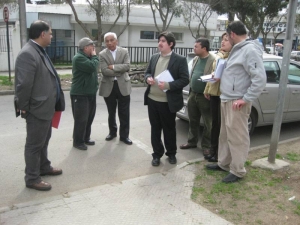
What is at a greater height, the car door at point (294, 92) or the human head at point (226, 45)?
the human head at point (226, 45)

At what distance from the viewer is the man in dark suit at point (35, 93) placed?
3498 millimetres

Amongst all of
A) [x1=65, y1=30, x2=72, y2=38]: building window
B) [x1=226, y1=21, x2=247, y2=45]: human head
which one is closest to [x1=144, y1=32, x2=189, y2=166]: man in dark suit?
[x1=226, y1=21, x2=247, y2=45]: human head

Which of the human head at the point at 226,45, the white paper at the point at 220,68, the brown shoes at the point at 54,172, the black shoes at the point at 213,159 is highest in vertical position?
the human head at the point at 226,45

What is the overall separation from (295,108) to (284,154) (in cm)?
165

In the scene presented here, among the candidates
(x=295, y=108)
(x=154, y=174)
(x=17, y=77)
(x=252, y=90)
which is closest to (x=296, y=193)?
(x=252, y=90)

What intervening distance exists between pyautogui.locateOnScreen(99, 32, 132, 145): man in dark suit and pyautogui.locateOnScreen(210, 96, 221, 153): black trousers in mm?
1511

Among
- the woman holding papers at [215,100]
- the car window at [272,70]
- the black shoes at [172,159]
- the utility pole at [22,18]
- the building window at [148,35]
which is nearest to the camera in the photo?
the woman holding papers at [215,100]

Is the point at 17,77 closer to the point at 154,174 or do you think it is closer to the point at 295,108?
the point at 154,174

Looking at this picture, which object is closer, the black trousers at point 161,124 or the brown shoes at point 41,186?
the brown shoes at point 41,186

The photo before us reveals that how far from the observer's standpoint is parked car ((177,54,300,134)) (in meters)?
5.95

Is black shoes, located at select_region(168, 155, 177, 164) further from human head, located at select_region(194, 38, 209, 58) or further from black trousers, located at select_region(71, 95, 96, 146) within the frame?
human head, located at select_region(194, 38, 209, 58)

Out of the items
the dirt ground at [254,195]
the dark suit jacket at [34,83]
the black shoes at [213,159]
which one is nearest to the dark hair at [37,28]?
the dark suit jacket at [34,83]

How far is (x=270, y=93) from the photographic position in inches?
235

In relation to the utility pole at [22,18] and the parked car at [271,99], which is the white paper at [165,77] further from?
the utility pole at [22,18]
